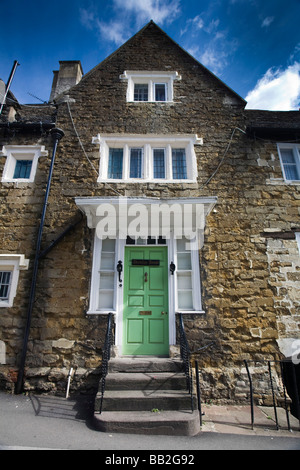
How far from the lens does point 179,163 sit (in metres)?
7.18

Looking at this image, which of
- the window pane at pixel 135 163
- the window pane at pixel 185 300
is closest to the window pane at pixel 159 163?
the window pane at pixel 135 163

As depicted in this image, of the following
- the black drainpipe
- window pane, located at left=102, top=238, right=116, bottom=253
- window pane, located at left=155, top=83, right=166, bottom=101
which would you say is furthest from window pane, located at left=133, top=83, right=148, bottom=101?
window pane, located at left=102, top=238, right=116, bottom=253

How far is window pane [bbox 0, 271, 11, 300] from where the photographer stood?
595cm

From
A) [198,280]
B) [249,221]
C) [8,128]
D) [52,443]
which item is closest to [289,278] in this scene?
[249,221]

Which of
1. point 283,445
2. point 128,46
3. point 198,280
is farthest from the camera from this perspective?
point 128,46

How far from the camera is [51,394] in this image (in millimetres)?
5199

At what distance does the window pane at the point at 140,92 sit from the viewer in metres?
7.91

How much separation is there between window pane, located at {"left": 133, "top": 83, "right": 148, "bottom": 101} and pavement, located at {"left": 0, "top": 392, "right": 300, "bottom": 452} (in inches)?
326

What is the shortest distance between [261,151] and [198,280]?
4205 millimetres

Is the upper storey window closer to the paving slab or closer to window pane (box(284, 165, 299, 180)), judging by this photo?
window pane (box(284, 165, 299, 180))

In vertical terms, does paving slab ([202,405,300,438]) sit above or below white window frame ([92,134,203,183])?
below

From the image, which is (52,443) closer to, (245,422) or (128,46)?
(245,422)
